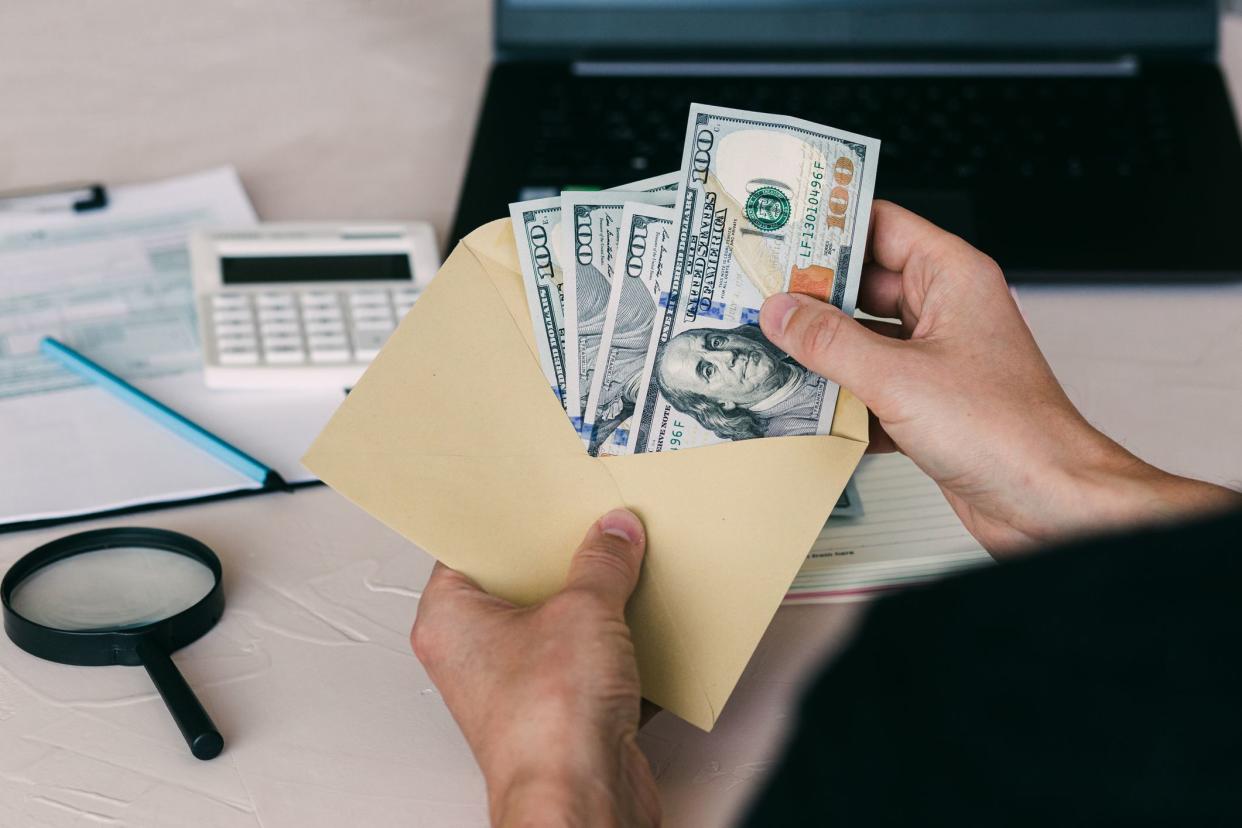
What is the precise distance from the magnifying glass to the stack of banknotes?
27cm

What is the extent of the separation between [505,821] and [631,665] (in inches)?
4.3

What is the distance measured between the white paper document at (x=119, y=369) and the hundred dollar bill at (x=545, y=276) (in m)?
0.25

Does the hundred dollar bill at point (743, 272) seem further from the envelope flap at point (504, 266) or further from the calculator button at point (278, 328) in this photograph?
the calculator button at point (278, 328)

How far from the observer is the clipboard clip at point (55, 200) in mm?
1189

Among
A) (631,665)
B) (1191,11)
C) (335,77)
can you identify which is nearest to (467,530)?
(631,665)

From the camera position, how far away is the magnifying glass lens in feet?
2.49

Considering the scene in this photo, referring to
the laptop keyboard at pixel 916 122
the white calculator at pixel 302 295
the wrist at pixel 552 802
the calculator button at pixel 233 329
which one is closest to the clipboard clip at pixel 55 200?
the white calculator at pixel 302 295

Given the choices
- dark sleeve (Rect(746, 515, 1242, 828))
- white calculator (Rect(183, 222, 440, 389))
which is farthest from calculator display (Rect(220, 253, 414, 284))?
dark sleeve (Rect(746, 515, 1242, 828))

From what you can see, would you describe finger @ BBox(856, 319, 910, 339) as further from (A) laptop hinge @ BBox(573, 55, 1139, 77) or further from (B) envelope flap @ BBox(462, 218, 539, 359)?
(A) laptop hinge @ BBox(573, 55, 1139, 77)

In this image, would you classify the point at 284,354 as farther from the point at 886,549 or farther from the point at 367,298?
the point at 886,549

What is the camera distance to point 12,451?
922mm

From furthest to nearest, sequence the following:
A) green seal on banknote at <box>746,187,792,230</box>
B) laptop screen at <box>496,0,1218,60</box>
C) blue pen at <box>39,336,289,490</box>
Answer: laptop screen at <box>496,0,1218,60</box> → blue pen at <box>39,336,289,490</box> → green seal on banknote at <box>746,187,792,230</box>

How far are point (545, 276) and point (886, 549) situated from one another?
0.96 ft

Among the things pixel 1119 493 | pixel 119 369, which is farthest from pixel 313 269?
pixel 1119 493
